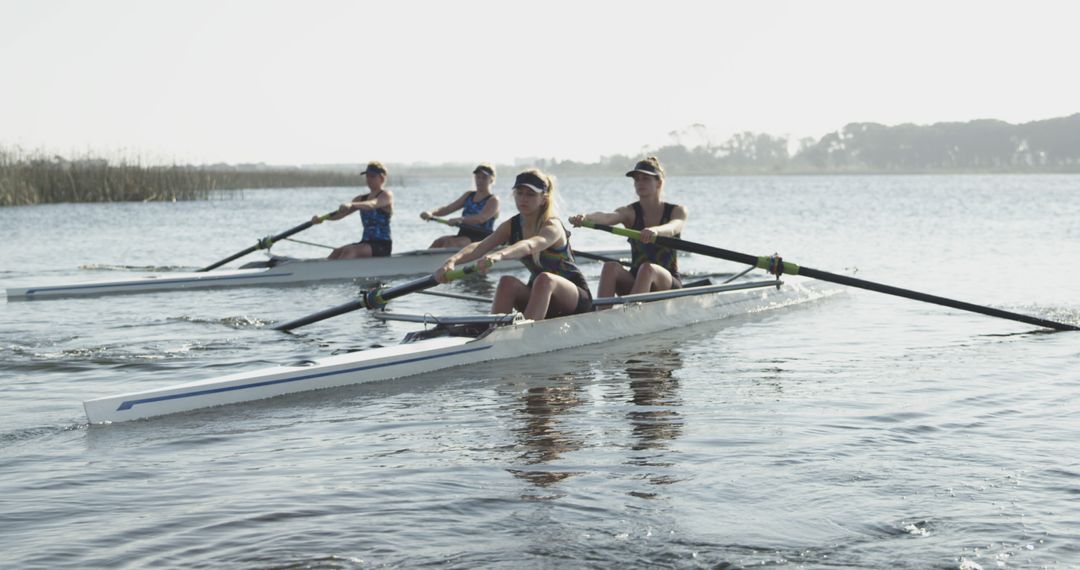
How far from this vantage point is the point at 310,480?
5832 mm

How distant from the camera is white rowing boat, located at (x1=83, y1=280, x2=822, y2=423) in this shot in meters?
7.19

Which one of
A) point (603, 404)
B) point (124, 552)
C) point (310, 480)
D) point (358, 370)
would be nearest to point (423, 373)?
point (358, 370)

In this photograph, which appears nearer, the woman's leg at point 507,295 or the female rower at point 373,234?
the woman's leg at point 507,295

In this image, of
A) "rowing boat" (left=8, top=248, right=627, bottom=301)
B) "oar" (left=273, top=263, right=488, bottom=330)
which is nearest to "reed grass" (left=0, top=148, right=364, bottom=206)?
"rowing boat" (left=8, top=248, right=627, bottom=301)

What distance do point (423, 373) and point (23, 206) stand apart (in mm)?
33959

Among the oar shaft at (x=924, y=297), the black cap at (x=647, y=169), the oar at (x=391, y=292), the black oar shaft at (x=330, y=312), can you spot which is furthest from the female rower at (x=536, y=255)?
the oar shaft at (x=924, y=297)

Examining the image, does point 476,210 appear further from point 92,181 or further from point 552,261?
point 92,181

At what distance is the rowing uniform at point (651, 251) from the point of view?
429 inches

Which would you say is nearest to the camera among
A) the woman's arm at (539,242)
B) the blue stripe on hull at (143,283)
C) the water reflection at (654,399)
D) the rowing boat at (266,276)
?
the water reflection at (654,399)

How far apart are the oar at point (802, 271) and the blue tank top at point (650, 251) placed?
11.0 inches

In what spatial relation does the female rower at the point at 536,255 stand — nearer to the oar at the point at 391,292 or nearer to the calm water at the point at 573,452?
the oar at the point at 391,292

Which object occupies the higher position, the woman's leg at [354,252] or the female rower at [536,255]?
the female rower at [536,255]

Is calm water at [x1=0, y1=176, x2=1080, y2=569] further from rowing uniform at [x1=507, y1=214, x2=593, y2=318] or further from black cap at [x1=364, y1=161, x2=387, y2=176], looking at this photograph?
black cap at [x1=364, y1=161, x2=387, y2=176]

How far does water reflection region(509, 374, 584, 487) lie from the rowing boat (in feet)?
18.2
